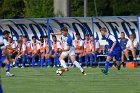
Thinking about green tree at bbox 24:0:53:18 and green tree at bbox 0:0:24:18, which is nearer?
green tree at bbox 24:0:53:18

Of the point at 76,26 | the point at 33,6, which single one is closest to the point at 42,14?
the point at 33,6

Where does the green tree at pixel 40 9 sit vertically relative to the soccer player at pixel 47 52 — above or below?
above

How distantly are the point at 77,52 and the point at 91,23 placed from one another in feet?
6.52

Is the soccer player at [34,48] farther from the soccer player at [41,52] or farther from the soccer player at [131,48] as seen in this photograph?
the soccer player at [131,48]

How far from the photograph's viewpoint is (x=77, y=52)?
3584 centimetres

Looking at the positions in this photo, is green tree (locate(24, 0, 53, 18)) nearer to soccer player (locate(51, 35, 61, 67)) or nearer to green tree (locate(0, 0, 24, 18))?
soccer player (locate(51, 35, 61, 67))

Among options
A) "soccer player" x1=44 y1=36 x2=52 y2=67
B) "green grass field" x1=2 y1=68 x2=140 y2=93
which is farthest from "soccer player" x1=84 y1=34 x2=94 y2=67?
"green grass field" x1=2 y1=68 x2=140 y2=93

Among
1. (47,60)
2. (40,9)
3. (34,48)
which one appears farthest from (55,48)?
(40,9)

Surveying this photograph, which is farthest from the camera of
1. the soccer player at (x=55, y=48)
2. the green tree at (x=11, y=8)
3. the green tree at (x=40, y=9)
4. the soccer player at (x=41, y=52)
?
the green tree at (x=11, y=8)

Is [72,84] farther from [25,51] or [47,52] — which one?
[25,51]

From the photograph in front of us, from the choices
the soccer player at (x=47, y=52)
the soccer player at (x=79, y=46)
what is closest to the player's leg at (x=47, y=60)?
the soccer player at (x=47, y=52)

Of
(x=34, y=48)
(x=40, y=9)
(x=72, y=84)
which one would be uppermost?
(x=40, y=9)

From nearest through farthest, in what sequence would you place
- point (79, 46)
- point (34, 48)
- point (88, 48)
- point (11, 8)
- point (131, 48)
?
point (131, 48) → point (79, 46) → point (88, 48) → point (34, 48) → point (11, 8)

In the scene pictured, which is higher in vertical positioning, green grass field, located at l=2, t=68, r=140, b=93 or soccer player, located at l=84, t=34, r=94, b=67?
soccer player, located at l=84, t=34, r=94, b=67
